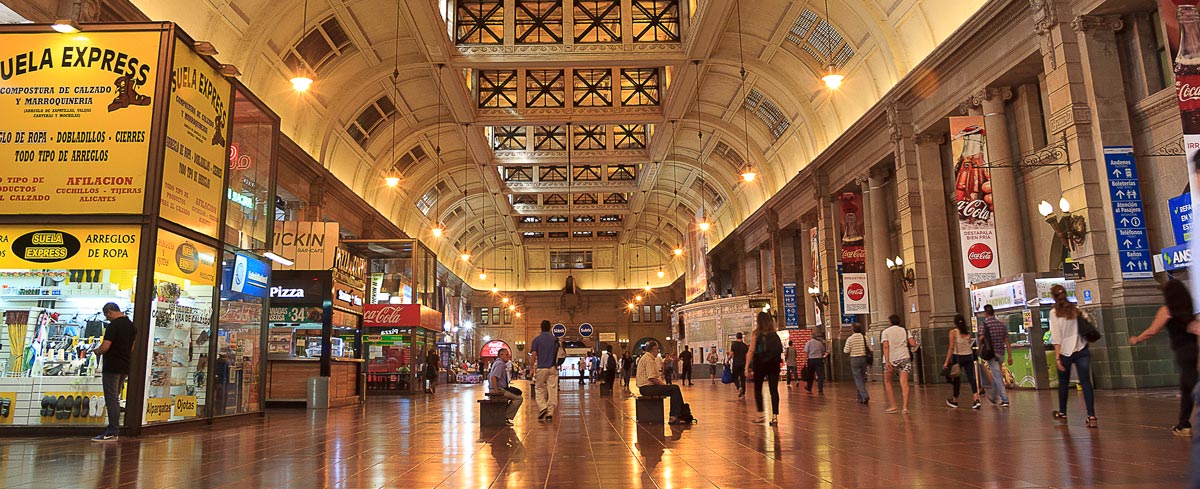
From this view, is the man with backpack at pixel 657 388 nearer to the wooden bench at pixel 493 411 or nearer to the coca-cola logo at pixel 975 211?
the wooden bench at pixel 493 411

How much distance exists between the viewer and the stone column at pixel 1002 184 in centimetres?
1493

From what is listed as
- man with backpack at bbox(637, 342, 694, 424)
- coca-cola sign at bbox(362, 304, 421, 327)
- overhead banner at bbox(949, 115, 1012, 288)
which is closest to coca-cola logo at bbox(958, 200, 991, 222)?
overhead banner at bbox(949, 115, 1012, 288)

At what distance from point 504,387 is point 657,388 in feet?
9.06

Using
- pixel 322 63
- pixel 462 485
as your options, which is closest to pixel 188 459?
pixel 462 485

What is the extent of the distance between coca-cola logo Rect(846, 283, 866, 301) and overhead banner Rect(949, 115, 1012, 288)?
5531 mm

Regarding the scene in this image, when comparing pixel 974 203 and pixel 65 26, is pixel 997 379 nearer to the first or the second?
pixel 974 203

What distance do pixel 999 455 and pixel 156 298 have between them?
868 cm

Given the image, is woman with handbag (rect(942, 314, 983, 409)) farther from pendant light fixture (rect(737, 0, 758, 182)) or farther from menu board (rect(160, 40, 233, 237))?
menu board (rect(160, 40, 233, 237))

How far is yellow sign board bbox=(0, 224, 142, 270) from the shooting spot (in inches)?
327

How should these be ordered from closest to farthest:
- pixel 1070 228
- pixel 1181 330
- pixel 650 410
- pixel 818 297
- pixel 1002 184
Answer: pixel 1181 330 → pixel 650 410 → pixel 1070 228 → pixel 1002 184 → pixel 818 297

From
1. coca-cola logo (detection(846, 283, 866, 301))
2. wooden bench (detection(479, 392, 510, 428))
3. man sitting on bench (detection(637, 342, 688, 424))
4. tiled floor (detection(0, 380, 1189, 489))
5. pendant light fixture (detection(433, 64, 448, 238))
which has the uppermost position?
pendant light fixture (detection(433, 64, 448, 238))

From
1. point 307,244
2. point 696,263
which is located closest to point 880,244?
point 696,263

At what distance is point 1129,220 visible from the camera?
1130 centimetres

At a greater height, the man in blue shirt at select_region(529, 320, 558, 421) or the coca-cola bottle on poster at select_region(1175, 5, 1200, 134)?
the coca-cola bottle on poster at select_region(1175, 5, 1200, 134)
